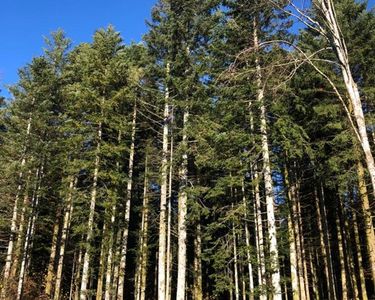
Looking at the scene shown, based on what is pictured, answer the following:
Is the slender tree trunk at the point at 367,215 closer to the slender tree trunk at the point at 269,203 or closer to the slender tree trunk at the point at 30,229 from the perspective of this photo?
the slender tree trunk at the point at 269,203

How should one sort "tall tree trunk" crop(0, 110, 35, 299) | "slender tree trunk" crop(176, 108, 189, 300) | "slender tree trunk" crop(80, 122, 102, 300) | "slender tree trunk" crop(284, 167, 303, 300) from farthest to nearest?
"tall tree trunk" crop(0, 110, 35, 299), "slender tree trunk" crop(284, 167, 303, 300), "slender tree trunk" crop(80, 122, 102, 300), "slender tree trunk" crop(176, 108, 189, 300)

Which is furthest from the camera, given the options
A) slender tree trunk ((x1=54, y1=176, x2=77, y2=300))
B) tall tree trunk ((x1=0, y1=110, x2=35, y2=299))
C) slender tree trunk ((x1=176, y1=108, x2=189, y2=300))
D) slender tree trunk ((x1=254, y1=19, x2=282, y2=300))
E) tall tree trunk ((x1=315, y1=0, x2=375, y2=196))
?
slender tree trunk ((x1=54, y1=176, x2=77, y2=300))

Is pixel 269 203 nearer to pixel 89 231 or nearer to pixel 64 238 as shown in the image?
pixel 89 231

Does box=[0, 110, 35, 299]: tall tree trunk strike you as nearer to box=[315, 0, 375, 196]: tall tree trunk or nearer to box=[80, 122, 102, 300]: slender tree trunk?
box=[80, 122, 102, 300]: slender tree trunk

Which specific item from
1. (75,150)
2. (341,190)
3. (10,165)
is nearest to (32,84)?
(10,165)

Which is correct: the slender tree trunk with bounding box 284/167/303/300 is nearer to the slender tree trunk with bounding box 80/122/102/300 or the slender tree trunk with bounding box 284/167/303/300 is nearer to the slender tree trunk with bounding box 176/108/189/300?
the slender tree trunk with bounding box 176/108/189/300

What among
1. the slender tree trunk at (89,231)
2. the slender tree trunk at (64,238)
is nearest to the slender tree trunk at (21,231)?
the slender tree trunk at (64,238)

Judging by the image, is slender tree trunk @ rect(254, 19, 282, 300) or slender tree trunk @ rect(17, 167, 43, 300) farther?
slender tree trunk @ rect(17, 167, 43, 300)

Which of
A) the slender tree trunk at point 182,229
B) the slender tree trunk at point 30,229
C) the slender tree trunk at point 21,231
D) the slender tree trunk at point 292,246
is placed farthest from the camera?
the slender tree trunk at point 21,231

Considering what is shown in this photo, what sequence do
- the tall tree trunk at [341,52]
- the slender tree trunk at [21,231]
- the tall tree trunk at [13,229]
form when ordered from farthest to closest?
1. the slender tree trunk at [21,231]
2. the tall tree trunk at [13,229]
3. the tall tree trunk at [341,52]

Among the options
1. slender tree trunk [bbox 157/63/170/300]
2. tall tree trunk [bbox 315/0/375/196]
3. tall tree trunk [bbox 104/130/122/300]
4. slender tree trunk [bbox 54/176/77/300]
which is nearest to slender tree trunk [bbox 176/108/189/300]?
slender tree trunk [bbox 157/63/170/300]

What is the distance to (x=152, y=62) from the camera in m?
16.8

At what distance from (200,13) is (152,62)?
10.7 ft

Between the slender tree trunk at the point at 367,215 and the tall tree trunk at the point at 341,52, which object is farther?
the slender tree trunk at the point at 367,215
